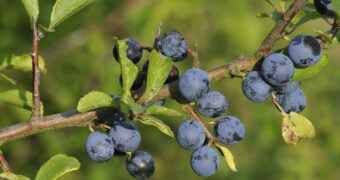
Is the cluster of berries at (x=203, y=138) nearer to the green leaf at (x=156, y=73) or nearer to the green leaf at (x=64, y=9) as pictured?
the green leaf at (x=156, y=73)

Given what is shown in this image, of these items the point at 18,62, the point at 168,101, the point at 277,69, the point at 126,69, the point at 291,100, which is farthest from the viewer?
the point at 168,101

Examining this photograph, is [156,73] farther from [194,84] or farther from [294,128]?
[294,128]

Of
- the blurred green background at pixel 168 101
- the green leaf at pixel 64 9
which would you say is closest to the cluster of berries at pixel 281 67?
the green leaf at pixel 64 9

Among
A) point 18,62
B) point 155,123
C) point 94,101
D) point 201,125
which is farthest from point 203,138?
point 18,62

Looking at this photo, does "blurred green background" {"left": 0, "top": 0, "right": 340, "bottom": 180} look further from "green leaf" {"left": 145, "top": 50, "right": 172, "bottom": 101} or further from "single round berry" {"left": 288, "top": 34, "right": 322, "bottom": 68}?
"single round berry" {"left": 288, "top": 34, "right": 322, "bottom": 68}

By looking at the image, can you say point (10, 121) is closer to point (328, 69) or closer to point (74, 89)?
point (74, 89)

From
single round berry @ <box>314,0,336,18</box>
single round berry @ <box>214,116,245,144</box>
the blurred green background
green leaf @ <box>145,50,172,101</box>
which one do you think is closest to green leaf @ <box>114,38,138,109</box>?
green leaf @ <box>145,50,172,101</box>
